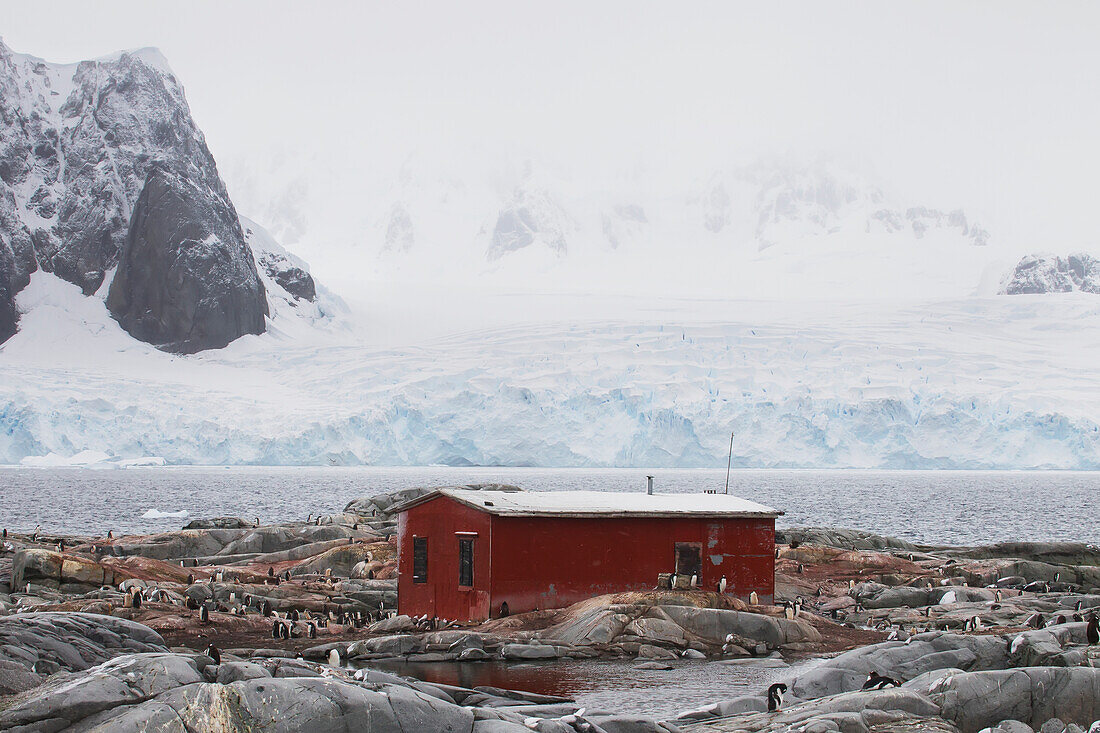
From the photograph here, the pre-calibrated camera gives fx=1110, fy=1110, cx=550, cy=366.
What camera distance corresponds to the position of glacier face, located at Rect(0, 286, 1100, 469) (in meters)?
73.2

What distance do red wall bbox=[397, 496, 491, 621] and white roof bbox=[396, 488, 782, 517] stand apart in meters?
0.26

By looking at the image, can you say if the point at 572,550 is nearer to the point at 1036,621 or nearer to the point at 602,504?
the point at 602,504

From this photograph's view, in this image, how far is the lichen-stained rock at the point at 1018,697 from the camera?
37.9 ft

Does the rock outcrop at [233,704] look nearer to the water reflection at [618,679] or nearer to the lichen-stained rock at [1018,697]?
the water reflection at [618,679]

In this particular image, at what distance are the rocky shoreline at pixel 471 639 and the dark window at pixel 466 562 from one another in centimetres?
94

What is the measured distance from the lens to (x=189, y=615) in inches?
792

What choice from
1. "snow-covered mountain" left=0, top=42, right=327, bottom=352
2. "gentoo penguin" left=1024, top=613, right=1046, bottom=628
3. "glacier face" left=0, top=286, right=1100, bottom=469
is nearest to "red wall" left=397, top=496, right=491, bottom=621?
"gentoo penguin" left=1024, top=613, right=1046, bottom=628

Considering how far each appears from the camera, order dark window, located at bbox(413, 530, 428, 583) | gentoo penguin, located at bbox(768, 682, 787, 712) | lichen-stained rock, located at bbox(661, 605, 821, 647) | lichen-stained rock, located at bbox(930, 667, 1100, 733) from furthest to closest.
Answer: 1. dark window, located at bbox(413, 530, 428, 583)
2. lichen-stained rock, located at bbox(661, 605, 821, 647)
3. gentoo penguin, located at bbox(768, 682, 787, 712)
4. lichen-stained rock, located at bbox(930, 667, 1100, 733)

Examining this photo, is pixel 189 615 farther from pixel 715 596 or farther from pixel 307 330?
pixel 307 330

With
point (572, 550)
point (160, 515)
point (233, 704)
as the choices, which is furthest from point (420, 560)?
point (160, 515)

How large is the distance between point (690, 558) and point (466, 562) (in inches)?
164

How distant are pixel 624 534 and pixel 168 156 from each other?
120976 mm

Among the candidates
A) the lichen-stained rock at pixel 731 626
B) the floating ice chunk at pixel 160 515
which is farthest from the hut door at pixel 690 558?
the floating ice chunk at pixel 160 515

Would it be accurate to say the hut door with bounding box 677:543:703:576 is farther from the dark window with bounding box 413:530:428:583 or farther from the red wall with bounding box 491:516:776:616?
the dark window with bounding box 413:530:428:583
